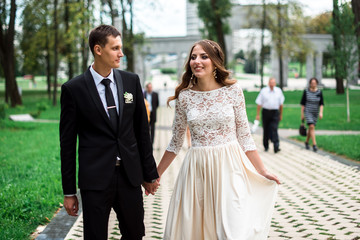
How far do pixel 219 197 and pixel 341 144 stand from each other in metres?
10.8

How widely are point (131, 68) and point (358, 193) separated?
2266 centimetres

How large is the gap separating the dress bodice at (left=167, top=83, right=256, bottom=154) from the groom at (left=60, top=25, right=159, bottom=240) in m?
0.61

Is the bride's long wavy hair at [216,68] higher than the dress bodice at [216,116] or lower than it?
higher

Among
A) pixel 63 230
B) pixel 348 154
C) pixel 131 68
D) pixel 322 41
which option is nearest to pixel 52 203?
pixel 63 230

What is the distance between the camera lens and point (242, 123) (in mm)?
4121

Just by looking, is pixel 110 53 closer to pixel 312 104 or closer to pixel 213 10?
pixel 312 104

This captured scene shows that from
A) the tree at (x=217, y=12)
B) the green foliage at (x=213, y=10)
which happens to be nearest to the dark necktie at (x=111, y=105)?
the tree at (x=217, y=12)

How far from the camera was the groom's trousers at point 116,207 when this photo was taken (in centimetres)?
348

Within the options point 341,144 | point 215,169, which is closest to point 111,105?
point 215,169

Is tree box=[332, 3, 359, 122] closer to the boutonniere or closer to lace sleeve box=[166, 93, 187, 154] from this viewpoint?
lace sleeve box=[166, 93, 187, 154]

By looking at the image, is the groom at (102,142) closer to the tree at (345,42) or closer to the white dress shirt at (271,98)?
the white dress shirt at (271,98)

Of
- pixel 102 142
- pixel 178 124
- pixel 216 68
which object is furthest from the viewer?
pixel 178 124

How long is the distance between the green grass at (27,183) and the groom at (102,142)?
92.8 inches

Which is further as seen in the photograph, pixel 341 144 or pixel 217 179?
pixel 341 144
